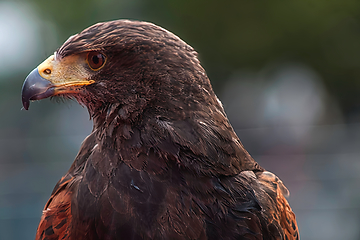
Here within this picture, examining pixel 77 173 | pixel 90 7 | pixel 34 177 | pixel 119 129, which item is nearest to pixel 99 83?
pixel 119 129

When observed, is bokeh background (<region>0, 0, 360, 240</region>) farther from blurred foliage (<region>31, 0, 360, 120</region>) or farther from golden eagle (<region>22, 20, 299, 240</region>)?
golden eagle (<region>22, 20, 299, 240</region>)

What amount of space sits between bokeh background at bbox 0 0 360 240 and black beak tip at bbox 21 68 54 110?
14.3ft

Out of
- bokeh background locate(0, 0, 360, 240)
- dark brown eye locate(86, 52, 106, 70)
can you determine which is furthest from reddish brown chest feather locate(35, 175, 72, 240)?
bokeh background locate(0, 0, 360, 240)

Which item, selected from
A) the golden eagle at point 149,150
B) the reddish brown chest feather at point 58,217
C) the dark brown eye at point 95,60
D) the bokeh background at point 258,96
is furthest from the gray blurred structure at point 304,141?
the dark brown eye at point 95,60

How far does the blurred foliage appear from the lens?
7.17m

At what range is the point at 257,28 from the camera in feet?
24.6

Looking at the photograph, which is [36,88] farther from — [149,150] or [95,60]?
[149,150]

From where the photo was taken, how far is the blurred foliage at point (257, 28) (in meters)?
7.17

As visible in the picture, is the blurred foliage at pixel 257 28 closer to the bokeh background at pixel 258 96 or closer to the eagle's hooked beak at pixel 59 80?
the bokeh background at pixel 258 96

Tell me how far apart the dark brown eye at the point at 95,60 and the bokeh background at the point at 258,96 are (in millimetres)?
4531

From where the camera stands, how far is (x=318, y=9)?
23.9 feet

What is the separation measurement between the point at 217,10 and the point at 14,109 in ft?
14.8

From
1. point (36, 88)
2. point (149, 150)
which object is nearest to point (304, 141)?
point (149, 150)

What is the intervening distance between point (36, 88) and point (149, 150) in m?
0.58
